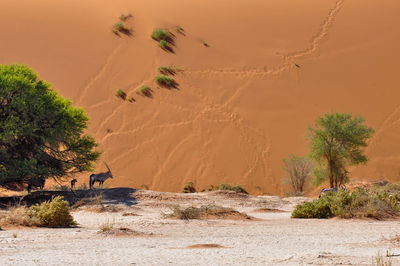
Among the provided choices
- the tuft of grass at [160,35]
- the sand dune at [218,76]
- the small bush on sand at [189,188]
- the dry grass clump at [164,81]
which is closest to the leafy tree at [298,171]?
the sand dune at [218,76]

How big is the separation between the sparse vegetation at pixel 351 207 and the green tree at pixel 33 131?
853cm

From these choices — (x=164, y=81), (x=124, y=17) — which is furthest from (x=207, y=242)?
(x=124, y=17)

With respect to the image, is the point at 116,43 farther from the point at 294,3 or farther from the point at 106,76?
the point at 294,3

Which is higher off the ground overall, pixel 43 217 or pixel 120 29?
pixel 120 29

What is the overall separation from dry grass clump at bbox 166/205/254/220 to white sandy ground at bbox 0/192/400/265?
Result: 1.61 ft

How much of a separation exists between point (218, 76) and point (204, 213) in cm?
2245

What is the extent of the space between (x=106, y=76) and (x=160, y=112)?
5092 millimetres

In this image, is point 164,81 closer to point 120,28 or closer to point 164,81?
point 164,81

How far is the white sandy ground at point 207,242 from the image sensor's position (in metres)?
7.45

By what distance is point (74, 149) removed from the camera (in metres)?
19.9

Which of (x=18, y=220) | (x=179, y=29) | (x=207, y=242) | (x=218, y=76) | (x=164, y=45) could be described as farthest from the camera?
(x=179, y=29)

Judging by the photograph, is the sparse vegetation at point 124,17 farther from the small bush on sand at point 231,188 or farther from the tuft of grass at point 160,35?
the small bush on sand at point 231,188

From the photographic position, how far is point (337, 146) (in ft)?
87.7

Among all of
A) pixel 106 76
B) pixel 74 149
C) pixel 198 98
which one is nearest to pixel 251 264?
pixel 74 149
